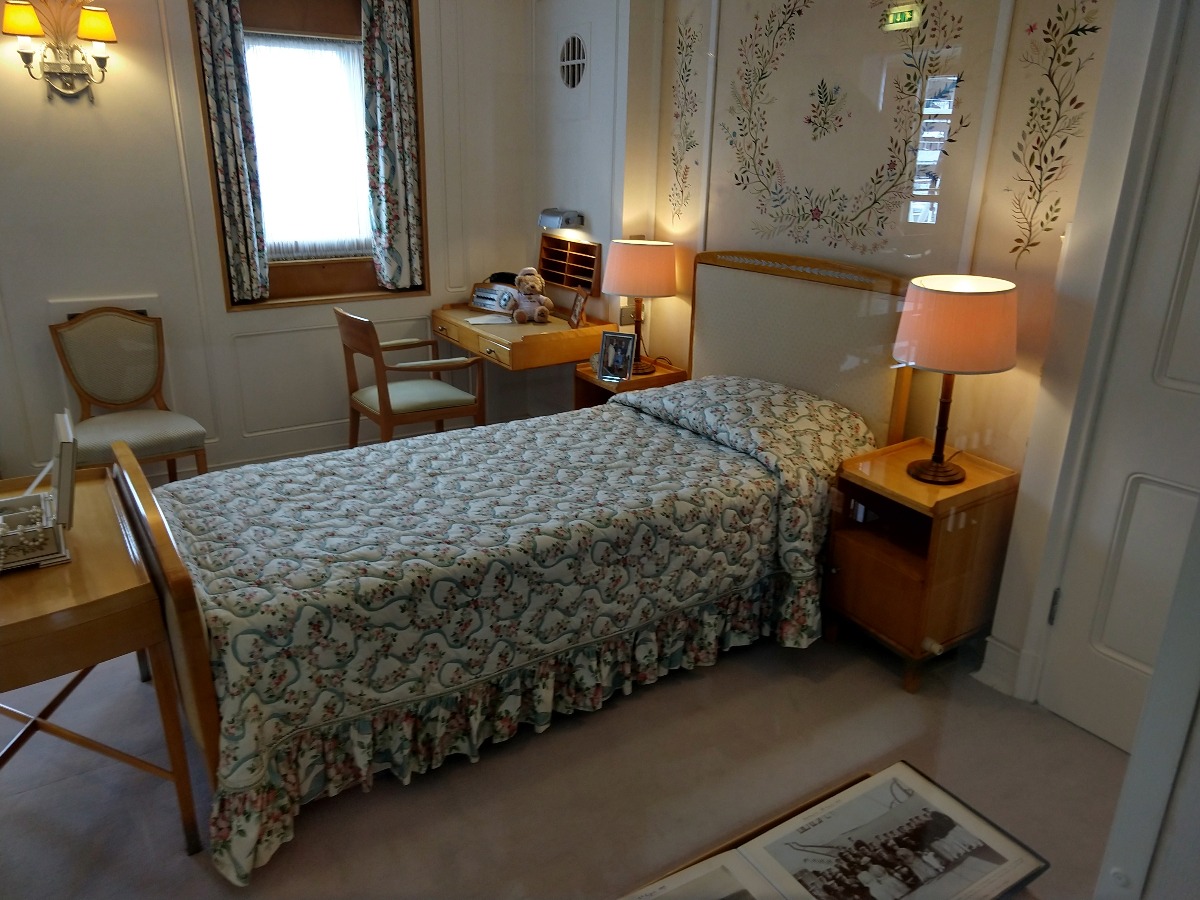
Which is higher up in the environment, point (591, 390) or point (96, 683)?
point (591, 390)

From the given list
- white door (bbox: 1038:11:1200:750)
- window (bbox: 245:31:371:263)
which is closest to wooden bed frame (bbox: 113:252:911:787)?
white door (bbox: 1038:11:1200:750)

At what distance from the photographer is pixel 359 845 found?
6.41 feet

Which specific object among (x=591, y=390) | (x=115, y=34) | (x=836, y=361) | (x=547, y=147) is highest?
(x=115, y=34)

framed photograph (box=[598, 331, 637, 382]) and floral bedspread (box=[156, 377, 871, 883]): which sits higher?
framed photograph (box=[598, 331, 637, 382])

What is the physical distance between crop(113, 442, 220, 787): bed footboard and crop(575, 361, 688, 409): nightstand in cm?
200

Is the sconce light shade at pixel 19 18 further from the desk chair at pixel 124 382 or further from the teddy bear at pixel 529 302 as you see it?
the teddy bear at pixel 529 302

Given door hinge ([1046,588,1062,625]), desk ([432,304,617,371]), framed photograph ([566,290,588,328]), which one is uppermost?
framed photograph ([566,290,588,328])

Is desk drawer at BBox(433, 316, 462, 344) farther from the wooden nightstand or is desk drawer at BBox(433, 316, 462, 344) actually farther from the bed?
the wooden nightstand

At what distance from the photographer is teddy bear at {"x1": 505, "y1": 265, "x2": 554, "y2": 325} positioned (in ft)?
13.4

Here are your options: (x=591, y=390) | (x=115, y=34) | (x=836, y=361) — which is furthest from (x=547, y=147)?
(x=836, y=361)

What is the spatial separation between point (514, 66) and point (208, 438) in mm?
2412

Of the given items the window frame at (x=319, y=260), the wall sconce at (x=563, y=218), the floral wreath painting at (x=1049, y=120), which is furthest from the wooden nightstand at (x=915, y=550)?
the window frame at (x=319, y=260)

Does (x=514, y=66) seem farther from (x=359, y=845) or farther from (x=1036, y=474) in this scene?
(x=359, y=845)

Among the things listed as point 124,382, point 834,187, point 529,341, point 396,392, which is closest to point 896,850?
point 834,187
